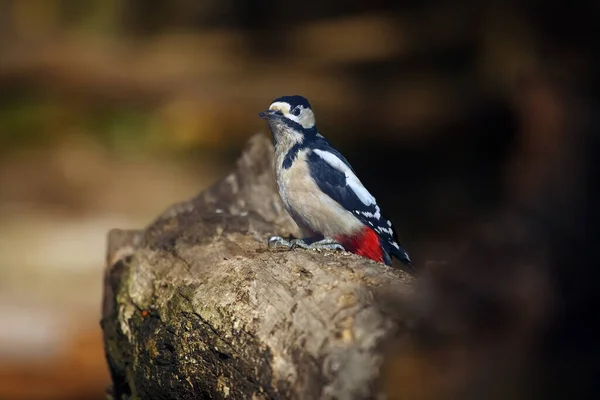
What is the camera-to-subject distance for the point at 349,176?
5.73 ft

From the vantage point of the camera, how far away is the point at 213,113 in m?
5.23

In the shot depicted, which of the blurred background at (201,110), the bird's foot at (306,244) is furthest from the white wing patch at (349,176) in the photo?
the blurred background at (201,110)

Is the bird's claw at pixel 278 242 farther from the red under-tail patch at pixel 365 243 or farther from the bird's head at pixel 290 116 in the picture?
the bird's head at pixel 290 116

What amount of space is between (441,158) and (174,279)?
3054mm

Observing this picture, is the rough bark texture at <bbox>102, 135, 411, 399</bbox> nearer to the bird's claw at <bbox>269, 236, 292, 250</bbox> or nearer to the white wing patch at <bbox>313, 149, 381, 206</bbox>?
the bird's claw at <bbox>269, 236, 292, 250</bbox>

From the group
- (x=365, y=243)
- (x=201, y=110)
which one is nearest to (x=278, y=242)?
(x=365, y=243)

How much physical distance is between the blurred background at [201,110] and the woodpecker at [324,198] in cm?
183

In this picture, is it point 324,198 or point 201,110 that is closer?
point 324,198

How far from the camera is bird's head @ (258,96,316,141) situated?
1737mm

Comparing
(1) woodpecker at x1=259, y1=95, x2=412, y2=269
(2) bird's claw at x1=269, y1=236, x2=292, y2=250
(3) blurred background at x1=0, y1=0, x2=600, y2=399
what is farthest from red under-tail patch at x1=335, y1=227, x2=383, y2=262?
(3) blurred background at x1=0, y1=0, x2=600, y2=399

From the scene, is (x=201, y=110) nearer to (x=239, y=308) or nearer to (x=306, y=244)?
(x=306, y=244)

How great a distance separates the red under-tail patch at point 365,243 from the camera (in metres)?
1.73

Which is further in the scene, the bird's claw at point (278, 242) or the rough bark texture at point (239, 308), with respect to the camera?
the bird's claw at point (278, 242)

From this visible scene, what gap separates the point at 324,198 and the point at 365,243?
0.43ft
